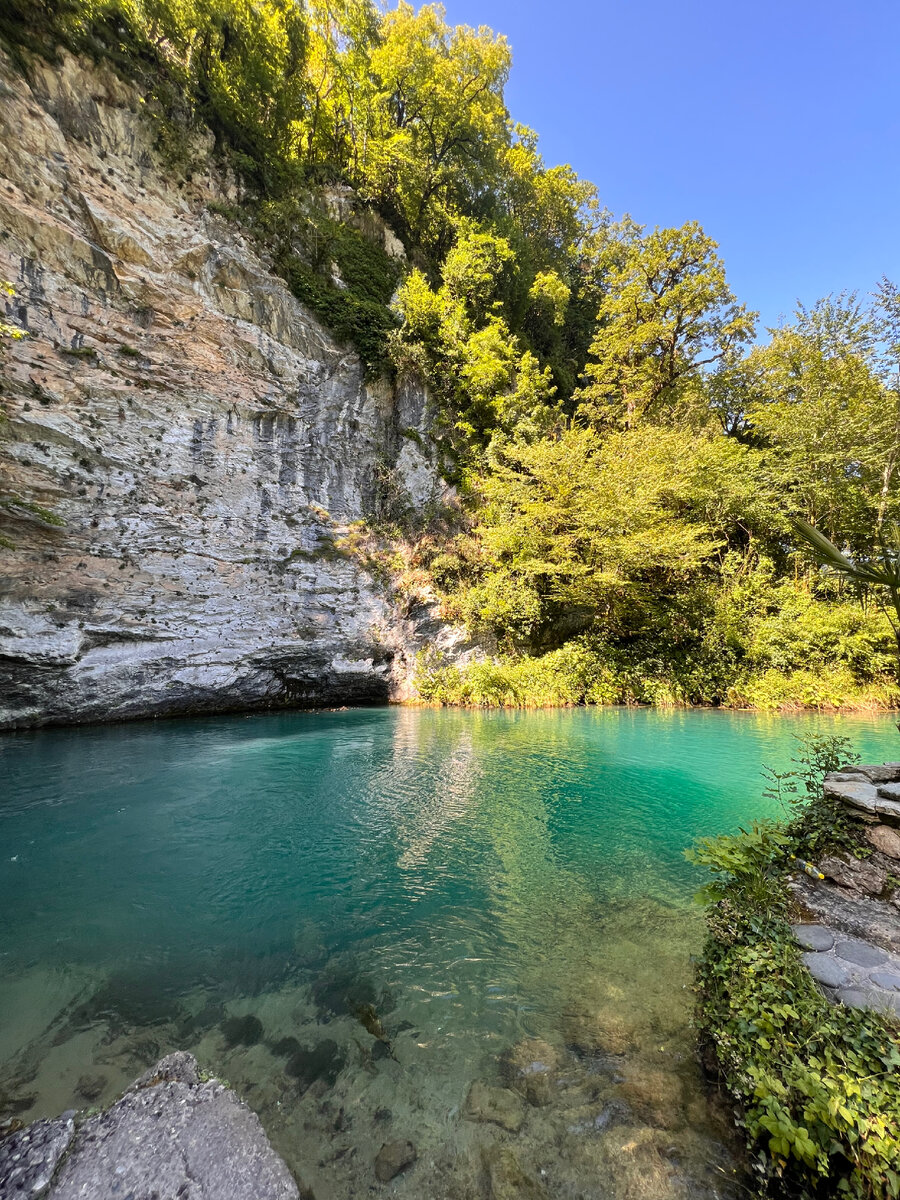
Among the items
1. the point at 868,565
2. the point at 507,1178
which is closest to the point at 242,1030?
the point at 507,1178

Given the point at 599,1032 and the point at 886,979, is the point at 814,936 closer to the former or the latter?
the point at 886,979

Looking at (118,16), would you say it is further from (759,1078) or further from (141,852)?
(759,1078)

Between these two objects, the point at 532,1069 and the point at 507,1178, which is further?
the point at 532,1069

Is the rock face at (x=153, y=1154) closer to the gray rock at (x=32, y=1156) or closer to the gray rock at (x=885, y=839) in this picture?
the gray rock at (x=32, y=1156)

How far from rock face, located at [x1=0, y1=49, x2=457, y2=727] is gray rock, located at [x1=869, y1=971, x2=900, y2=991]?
13.2 meters

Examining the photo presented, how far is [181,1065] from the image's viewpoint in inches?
80.7

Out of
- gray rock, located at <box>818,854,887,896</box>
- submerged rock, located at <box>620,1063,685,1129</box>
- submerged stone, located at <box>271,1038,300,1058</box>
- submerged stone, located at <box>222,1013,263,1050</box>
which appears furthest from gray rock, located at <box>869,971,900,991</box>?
submerged stone, located at <box>222,1013,263,1050</box>

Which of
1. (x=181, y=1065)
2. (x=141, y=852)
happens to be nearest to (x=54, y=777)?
(x=141, y=852)

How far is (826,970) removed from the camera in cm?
226

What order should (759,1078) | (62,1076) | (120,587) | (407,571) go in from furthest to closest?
1. (407,571)
2. (120,587)
3. (62,1076)
4. (759,1078)

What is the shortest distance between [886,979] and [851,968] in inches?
4.9

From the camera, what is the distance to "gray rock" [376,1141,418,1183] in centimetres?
195

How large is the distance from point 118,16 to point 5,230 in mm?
7445

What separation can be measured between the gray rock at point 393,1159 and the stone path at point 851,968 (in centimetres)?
198
